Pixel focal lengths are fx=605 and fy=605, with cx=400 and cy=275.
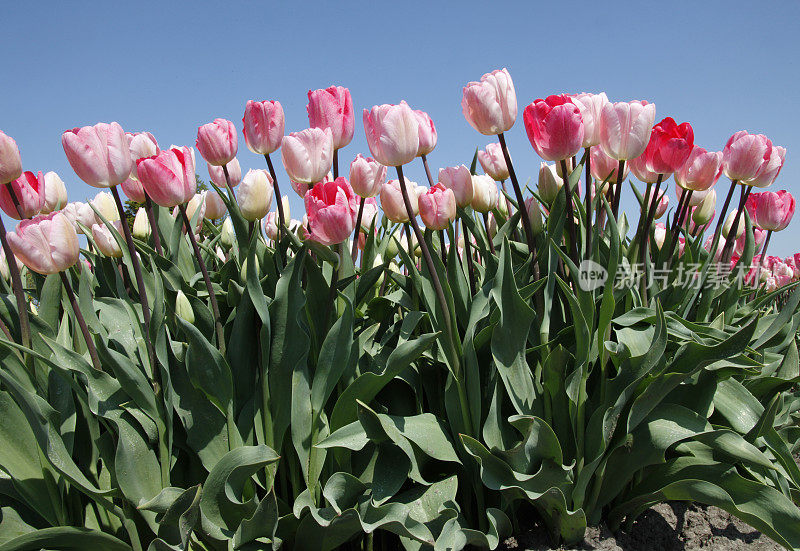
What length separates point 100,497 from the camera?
1.56 m

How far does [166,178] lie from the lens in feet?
5.38

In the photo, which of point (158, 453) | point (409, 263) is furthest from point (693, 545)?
point (158, 453)

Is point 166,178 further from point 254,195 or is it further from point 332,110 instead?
point 332,110

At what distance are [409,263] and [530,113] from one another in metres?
0.57

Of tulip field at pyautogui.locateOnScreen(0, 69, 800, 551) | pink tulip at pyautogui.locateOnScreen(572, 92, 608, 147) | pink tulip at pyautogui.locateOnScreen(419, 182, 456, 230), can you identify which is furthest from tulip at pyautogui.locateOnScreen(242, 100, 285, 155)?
pink tulip at pyautogui.locateOnScreen(572, 92, 608, 147)

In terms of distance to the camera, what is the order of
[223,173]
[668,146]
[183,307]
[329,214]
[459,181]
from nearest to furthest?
[329,214] < [183,307] < [668,146] < [459,181] < [223,173]

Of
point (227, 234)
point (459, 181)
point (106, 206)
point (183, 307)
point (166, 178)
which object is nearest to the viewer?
point (166, 178)

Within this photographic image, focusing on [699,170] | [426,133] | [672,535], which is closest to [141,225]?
[426,133]

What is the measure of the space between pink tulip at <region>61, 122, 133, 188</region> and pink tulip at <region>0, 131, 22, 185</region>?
9.0 inches

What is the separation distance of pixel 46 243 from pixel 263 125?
26.7 inches

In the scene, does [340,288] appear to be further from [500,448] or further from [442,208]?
[500,448]

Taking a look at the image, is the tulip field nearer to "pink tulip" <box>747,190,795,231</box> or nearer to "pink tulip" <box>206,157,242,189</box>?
"pink tulip" <box>206,157,242,189</box>

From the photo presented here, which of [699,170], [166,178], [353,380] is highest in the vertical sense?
[166,178]

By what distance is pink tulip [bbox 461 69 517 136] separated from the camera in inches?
68.3
